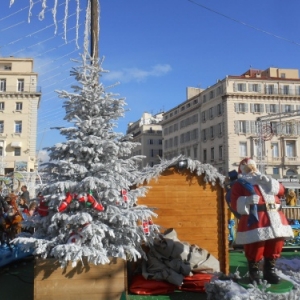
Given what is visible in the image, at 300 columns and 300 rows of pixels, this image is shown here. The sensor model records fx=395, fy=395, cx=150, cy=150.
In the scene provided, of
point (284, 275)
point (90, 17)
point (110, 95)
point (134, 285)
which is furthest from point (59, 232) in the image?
point (90, 17)

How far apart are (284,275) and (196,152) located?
56.4m

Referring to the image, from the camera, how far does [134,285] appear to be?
563cm

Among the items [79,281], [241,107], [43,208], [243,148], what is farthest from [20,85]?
[79,281]

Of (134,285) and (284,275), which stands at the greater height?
(284,275)

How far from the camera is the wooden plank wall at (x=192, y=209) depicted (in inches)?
261

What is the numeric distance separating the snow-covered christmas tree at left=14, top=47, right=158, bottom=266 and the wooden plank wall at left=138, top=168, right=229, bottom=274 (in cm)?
119

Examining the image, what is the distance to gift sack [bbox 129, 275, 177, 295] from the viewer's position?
5.54 meters

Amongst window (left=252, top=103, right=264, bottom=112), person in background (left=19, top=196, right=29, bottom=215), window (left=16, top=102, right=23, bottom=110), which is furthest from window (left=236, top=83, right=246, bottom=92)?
person in background (left=19, top=196, right=29, bottom=215)

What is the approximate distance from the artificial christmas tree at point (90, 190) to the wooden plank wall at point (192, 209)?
4.14ft

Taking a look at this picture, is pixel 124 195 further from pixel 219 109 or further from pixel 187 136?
pixel 187 136

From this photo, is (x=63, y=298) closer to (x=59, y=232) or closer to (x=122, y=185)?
(x=59, y=232)

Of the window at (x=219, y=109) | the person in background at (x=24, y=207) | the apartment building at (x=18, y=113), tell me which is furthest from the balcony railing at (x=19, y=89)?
the person in background at (x=24, y=207)

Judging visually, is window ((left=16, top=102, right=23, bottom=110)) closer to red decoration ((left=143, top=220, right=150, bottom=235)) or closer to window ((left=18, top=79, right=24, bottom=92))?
window ((left=18, top=79, right=24, bottom=92))

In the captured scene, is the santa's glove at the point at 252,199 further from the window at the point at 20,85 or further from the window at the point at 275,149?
the window at the point at 275,149
